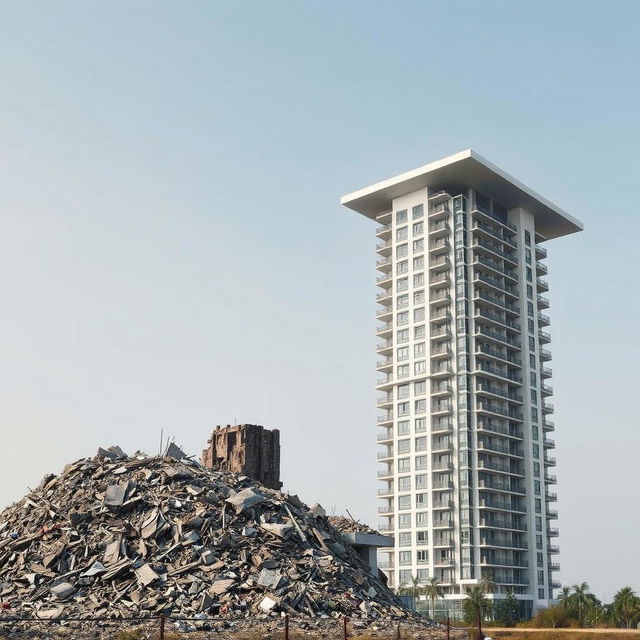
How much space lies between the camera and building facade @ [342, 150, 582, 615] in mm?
112125

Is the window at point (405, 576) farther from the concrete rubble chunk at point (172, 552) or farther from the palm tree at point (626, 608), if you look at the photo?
the concrete rubble chunk at point (172, 552)

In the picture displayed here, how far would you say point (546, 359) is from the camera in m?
129

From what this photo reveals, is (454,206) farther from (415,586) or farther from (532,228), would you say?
(415,586)

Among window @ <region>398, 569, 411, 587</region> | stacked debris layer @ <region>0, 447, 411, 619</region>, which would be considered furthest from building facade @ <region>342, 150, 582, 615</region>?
stacked debris layer @ <region>0, 447, 411, 619</region>

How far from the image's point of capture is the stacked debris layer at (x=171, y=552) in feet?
132

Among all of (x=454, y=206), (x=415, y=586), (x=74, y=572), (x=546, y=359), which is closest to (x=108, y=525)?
(x=74, y=572)

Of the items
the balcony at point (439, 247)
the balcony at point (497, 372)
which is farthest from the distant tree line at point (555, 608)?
the balcony at point (439, 247)

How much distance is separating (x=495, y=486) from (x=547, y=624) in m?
23.5

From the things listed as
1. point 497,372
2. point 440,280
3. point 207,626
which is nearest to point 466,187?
point 440,280

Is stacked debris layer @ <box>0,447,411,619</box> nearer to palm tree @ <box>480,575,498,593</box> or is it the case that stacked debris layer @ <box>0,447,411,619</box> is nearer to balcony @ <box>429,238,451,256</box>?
palm tree @ <box>480,575,498,593</box>

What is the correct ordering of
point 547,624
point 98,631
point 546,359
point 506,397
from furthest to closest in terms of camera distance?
point 546,359
point 506,397
point 547,624
point 98,631

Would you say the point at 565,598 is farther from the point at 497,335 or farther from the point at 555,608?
the point at 497,335

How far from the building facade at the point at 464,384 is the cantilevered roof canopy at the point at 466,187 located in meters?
0.27

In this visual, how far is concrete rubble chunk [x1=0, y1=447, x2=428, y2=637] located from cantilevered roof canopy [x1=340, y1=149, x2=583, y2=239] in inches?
2950
